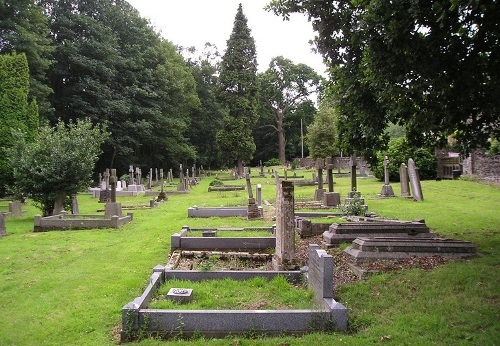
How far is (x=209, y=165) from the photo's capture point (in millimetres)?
63656

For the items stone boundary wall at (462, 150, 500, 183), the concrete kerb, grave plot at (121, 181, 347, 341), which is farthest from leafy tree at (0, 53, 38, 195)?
stone boundary wall at (462, 150, 500, 183)

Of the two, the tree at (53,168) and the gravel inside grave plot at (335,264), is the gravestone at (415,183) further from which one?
the tree at (53,168)

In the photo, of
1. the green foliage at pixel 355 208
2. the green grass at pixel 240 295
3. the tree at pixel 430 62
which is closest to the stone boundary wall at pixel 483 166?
the green foliage at pixel 355 208

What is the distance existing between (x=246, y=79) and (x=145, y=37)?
12514 mm

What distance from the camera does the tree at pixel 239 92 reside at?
44.2 m

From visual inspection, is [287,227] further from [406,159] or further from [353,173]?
[406,159]

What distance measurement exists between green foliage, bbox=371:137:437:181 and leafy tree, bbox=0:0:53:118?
25374mm

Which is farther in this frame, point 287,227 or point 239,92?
point 239,92

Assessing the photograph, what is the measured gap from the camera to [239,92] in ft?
150

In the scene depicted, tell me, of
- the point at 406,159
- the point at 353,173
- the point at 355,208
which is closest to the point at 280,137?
A: the point at 406,159

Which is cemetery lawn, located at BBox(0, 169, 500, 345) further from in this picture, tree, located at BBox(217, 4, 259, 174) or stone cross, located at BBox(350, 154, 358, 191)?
tree, located at BBox(217, 4, 259, 174)

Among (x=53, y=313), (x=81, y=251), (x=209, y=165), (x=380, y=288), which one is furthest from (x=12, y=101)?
(x=209, y=165)

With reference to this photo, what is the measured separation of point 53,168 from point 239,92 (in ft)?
104

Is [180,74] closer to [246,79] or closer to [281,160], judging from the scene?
[246,79]
